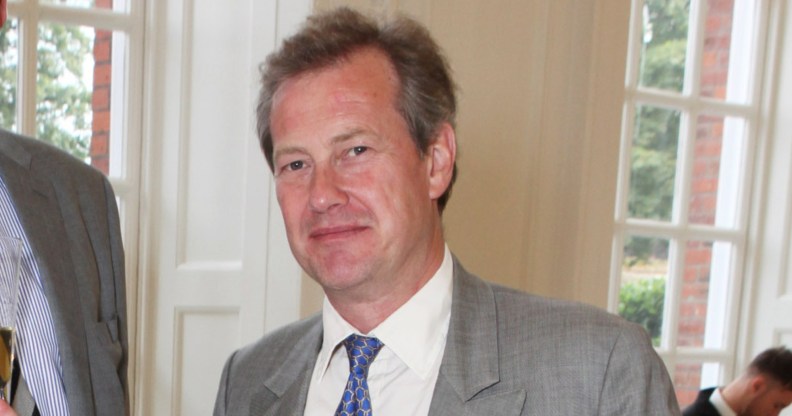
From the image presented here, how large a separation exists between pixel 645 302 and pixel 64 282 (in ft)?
9.48

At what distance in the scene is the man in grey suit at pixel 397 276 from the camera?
1.55 m

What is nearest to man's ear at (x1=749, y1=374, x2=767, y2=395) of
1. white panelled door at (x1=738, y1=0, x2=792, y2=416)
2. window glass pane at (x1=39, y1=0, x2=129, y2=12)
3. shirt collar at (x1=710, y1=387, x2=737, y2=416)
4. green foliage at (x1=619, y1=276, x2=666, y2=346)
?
shirt collar at (x1=710, y1=387, x2=737, y2=416)

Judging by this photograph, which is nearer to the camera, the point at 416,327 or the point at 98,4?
the point at 416,327

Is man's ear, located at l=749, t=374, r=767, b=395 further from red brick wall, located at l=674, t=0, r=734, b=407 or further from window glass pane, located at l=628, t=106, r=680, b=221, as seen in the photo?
window glass pane, located at l=628, t=106, r=680, b=221

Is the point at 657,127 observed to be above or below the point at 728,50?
below

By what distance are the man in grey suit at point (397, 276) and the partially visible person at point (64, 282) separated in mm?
513

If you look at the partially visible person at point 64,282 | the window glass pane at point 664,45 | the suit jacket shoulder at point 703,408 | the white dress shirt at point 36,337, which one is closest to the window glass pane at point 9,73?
the partially visible person at point 64,282

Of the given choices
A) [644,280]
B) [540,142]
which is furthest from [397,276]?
[644,280]

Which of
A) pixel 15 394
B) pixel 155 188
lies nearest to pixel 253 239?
pixel 155 188

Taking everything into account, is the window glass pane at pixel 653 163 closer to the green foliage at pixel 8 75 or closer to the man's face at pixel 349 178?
the green foliage at pixel 8 75

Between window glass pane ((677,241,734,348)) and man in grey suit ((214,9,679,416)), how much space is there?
2.92 metres

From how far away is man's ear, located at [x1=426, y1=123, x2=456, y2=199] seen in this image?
1716 mm

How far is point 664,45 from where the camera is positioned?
4.21 meters

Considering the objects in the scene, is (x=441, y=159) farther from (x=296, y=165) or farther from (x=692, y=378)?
(x=692, y=378)
